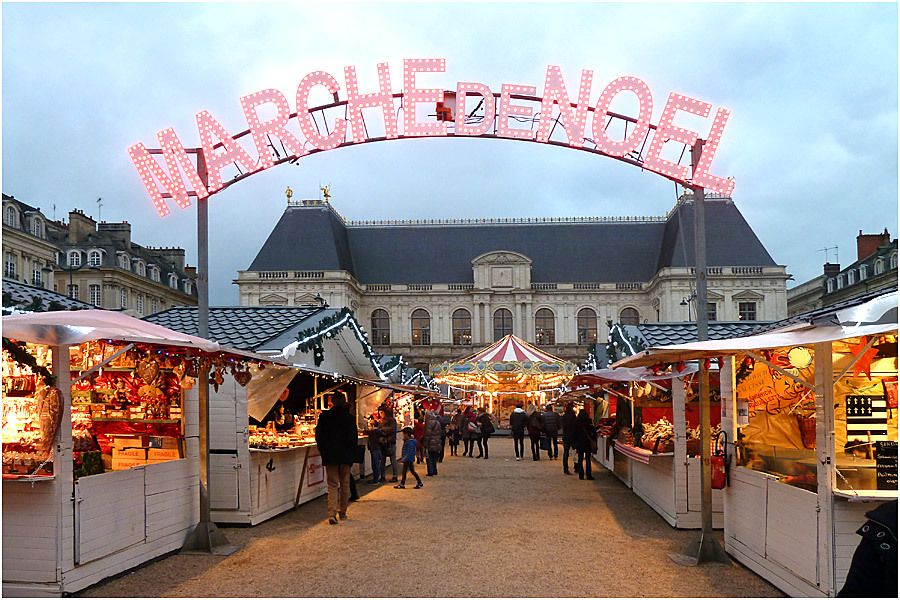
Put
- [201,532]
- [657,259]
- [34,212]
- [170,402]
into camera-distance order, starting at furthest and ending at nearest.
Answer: [657,259] < [34,212] < [170,402] < [201,532]

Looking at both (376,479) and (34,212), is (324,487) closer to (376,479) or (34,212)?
(376,479)

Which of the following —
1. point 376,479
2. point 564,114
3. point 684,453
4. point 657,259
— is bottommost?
point 376,479

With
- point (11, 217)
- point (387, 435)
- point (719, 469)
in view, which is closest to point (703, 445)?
point (719, 469)

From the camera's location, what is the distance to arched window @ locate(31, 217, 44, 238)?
39188mm

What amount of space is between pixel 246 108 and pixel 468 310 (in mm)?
50709

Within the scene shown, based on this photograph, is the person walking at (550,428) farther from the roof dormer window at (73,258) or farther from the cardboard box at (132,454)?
the roof dormer window at (73,258)

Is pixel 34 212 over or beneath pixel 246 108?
over

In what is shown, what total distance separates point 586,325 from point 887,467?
177 ft

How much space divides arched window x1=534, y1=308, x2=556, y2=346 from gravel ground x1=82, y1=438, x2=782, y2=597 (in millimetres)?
47488

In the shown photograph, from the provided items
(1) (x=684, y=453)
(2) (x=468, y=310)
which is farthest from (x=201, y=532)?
(2) (x=468, y=310)

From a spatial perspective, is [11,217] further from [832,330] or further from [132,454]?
[832,330]

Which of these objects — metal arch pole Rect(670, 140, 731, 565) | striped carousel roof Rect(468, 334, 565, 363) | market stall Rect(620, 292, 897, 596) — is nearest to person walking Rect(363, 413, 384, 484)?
metal arch pole Rect(670, 140, 731, 565)

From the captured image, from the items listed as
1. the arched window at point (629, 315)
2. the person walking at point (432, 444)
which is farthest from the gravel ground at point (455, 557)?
the arched window at point (629, 315)

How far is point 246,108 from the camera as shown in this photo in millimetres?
8406
